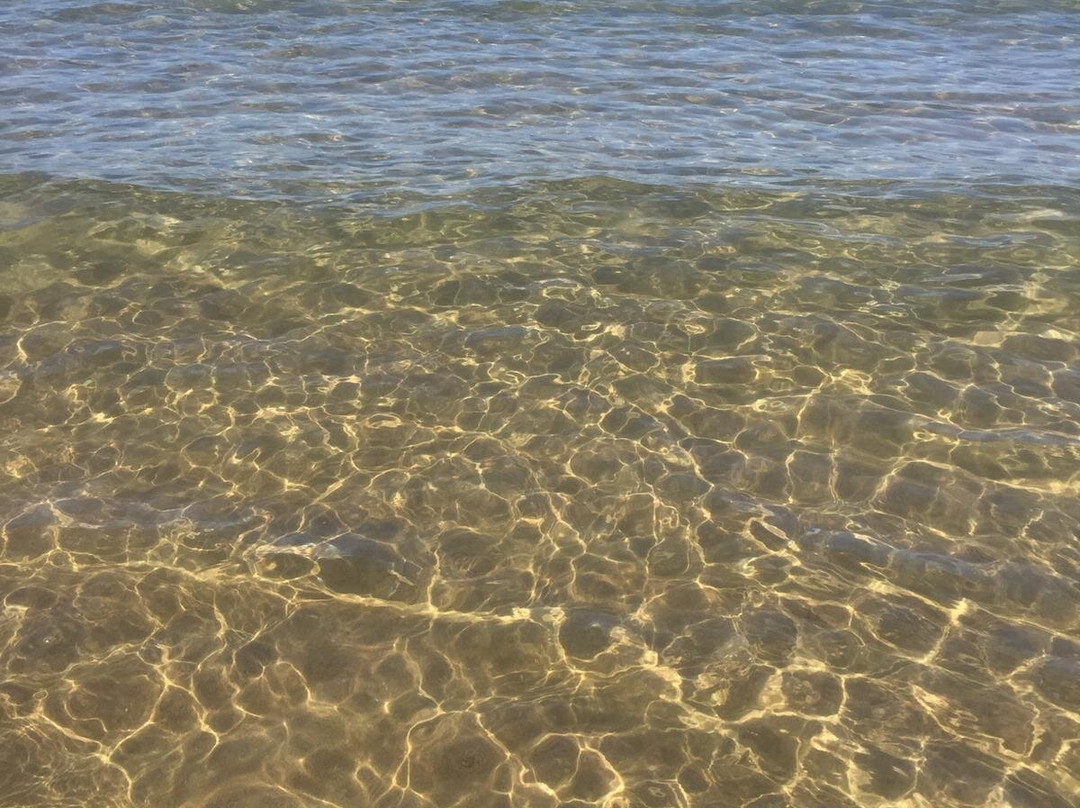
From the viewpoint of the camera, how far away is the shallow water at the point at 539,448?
224 inches

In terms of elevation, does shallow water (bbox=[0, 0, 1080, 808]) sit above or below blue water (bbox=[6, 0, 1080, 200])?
below

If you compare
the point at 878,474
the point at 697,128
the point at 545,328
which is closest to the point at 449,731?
the point at 878,474

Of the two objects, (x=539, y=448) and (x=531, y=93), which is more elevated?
(x=531, y=93)

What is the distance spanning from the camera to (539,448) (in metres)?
8.12

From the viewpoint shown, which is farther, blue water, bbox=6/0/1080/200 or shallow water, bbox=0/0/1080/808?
blue water, bbox=6/0/1080/200

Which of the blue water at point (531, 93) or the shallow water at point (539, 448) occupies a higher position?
the blue water at point (531, 93)

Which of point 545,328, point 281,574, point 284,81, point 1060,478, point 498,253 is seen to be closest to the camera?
point 281,574

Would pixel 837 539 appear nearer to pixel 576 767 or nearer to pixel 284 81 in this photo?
pixel 576 767

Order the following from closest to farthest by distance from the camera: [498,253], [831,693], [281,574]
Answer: [831,693]
[281,574]
[498,253]

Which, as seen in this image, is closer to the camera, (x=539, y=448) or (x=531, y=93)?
(x=539, y=448)

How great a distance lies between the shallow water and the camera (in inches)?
224

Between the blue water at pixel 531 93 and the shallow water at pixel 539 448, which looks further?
the blue water at pixel 531 93

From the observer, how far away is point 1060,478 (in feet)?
24.9

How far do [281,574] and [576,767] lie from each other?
8.93ft
